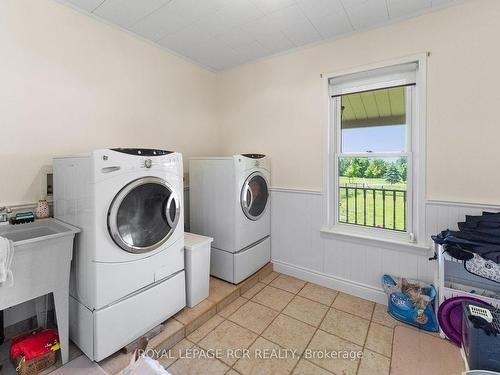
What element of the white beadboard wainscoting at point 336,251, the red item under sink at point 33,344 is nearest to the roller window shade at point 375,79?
the white beadboard wainscoting at point 336,251

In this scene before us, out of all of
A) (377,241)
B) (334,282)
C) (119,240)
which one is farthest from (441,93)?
(119,240)

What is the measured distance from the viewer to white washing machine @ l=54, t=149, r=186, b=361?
1488 mm

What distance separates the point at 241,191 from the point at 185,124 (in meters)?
1.17

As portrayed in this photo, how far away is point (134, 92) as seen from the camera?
242 cm

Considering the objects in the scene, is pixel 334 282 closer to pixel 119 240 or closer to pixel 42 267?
pixel 119 240

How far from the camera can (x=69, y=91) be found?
A: 198 centimetres

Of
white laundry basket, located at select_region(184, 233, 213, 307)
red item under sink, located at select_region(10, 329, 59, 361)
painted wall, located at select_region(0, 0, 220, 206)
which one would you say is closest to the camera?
red item under sink, located at select_region(10, 329, 59, 361)

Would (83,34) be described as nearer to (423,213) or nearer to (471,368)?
(423,213)

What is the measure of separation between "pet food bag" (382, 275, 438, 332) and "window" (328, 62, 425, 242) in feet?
1.33

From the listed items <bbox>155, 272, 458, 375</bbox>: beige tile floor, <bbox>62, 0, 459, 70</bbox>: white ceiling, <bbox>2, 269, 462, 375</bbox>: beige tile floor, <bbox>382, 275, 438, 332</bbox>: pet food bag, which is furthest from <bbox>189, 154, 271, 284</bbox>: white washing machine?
<bbox>382, 275, 438, 332</bbox>: pet food bag

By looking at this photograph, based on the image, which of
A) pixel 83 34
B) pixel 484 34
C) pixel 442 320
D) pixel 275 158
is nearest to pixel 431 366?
pixel 442 320

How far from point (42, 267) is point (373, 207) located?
272 centimetres

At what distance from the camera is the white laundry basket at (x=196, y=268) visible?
6.77ft

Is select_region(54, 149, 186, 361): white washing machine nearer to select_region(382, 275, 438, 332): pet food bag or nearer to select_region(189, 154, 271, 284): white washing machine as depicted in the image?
select_region(189, 154, 271, 284): white washing machine
